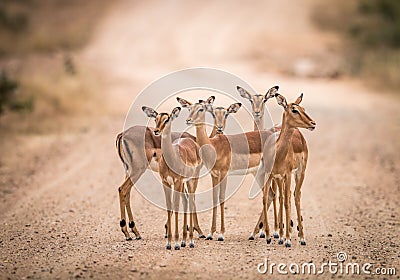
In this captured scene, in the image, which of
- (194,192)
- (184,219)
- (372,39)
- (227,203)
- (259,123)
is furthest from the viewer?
(372,39)

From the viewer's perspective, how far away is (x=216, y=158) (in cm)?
911

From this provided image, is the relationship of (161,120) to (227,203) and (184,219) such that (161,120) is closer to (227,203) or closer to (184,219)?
(184,219)

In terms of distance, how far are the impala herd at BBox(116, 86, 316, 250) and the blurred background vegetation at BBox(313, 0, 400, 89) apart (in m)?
16.3

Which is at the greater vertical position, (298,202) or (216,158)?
(216,158)

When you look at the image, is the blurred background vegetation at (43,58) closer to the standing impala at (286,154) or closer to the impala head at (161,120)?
the impala head at (161,120)

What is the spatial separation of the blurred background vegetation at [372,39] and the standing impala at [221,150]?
53.4 ft

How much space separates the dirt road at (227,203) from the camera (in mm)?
8250

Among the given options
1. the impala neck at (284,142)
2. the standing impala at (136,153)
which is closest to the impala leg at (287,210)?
the impala neck at (284,142)

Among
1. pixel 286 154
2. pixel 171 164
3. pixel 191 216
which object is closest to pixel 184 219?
pixel 191 216

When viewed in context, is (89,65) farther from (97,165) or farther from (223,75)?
(97,165)

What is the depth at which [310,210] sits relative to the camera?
11.4 metres

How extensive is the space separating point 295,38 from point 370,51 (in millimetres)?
3930

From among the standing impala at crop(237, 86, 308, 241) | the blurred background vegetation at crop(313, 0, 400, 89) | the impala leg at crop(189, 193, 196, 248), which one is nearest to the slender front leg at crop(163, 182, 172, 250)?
the impala leg at crop(189, 193, 196, 248)

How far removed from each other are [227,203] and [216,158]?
291 cm
